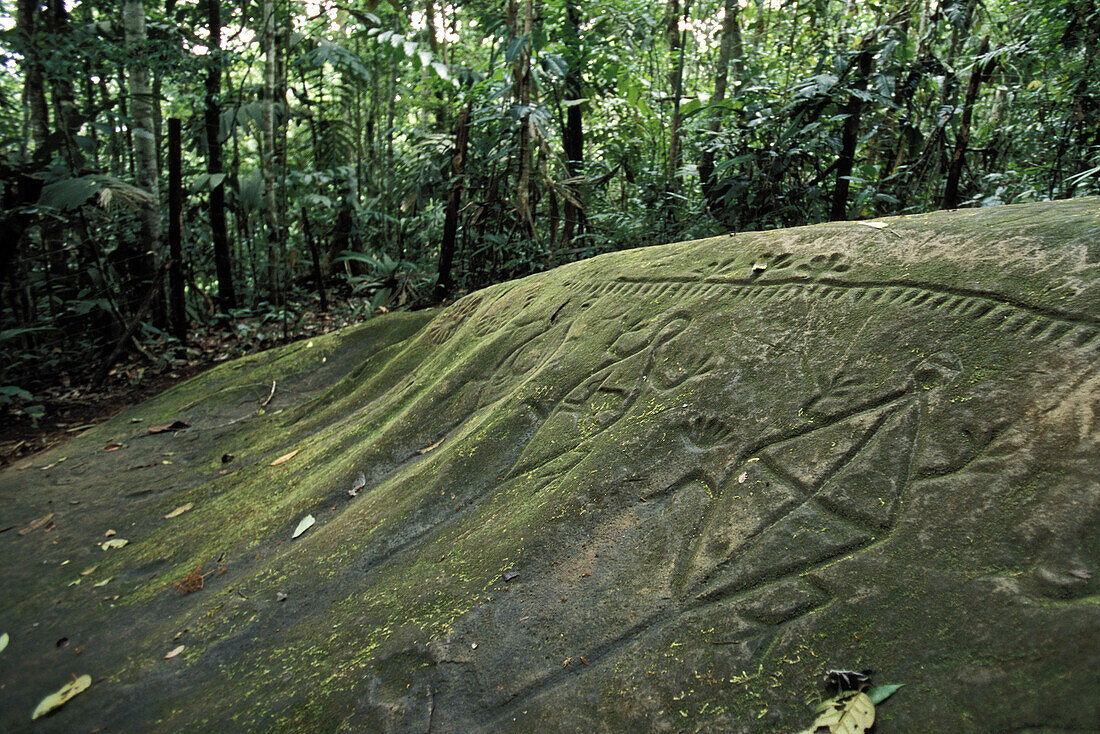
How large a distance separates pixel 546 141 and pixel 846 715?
3.82 m

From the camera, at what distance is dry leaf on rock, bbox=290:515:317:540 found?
2.58 meters

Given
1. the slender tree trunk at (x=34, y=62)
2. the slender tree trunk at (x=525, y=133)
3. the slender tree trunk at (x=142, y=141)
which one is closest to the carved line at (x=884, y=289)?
the slender tree trunk at (x=525, y=133)

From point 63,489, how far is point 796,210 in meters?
4.55

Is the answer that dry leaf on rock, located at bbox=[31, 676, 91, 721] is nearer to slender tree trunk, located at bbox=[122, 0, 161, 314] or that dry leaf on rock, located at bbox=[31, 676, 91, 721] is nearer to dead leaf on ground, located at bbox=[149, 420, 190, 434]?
dead leaf on ground, located at bbox=[149, 420, 190, 434]

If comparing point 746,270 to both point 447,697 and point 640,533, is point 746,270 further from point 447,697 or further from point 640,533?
point 447,697

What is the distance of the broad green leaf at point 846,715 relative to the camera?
3.81 ft

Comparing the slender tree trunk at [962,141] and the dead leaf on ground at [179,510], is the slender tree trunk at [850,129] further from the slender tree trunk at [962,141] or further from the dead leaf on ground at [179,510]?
the dead leaf on ground at [179,510]

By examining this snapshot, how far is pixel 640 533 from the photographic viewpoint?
5.74ft

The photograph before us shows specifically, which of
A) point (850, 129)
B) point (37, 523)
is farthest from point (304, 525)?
point (850, 129)

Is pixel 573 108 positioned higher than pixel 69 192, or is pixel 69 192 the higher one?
pixel 573 108

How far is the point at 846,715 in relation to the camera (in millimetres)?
1184

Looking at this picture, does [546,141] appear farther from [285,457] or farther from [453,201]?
[285,457]

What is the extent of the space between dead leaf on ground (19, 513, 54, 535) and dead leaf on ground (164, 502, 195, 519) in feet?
1.98

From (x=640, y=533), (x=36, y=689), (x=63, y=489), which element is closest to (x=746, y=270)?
(x=640, y=533)
